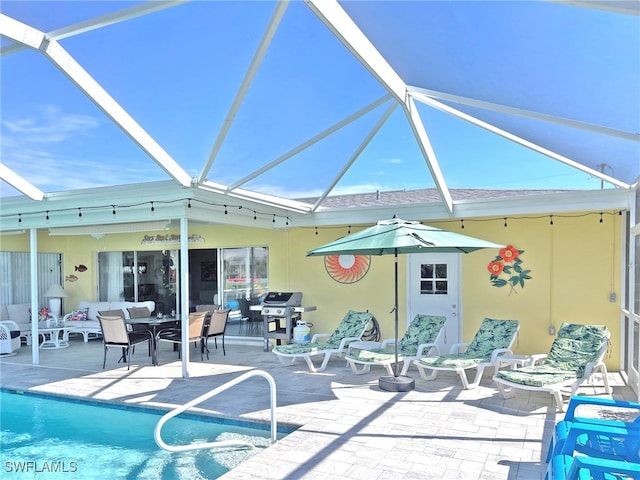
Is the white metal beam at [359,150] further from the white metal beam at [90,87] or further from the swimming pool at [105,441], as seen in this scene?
the swimming pool at [105,441]

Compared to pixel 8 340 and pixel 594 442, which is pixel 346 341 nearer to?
pixel 594 442

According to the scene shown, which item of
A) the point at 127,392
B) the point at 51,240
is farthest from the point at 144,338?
the point at 51,240

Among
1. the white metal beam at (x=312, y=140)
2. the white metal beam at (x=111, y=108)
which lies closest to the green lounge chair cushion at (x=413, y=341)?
the white metal beam at (x=312, y=140)

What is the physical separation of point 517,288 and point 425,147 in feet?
13.0

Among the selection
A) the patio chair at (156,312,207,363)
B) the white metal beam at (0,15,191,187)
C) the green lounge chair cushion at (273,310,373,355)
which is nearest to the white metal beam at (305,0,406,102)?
the white metal beam at (0,15,191,187)

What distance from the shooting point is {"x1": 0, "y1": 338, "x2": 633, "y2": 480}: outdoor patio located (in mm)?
4438

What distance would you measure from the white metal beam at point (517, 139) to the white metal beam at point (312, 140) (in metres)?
0.54

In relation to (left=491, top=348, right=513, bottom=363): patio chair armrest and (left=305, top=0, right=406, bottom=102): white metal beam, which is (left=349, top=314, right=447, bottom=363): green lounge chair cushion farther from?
(left=305, top=0, right=406, bottom=102): white metal beam

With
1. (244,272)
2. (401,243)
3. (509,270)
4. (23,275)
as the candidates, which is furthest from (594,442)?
(23,275)

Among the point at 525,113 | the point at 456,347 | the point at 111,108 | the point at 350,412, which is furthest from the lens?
the point at 456,347

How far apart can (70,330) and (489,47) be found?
1200 cm

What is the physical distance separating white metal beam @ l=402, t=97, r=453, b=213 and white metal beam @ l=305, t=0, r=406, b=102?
38cm

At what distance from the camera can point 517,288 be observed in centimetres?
920

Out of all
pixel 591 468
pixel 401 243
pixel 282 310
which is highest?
pixel 401 243
